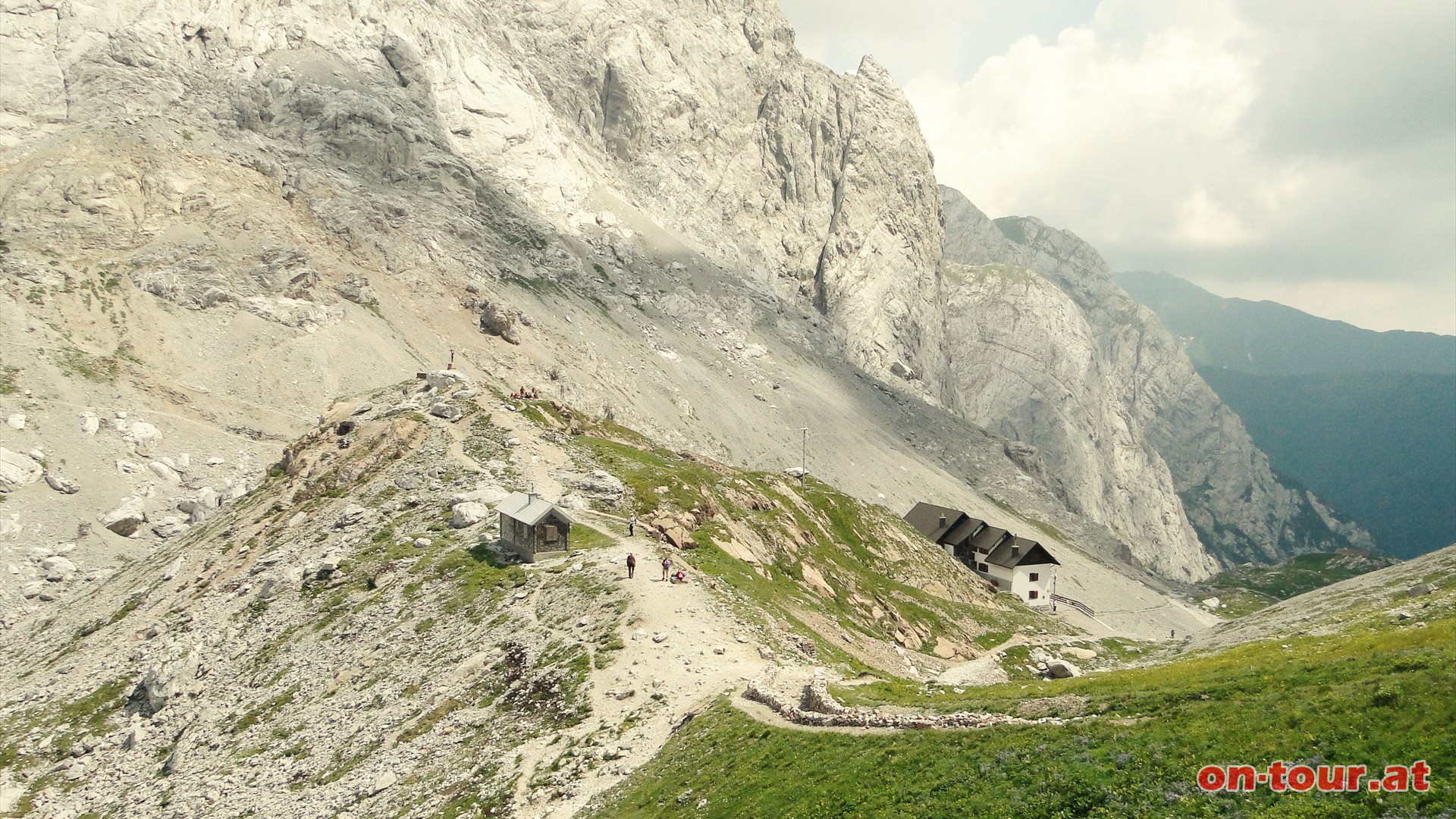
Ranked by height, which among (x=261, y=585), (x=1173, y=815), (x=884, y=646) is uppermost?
(x=1173, y=815)

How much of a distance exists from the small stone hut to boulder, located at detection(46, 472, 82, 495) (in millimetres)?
61059

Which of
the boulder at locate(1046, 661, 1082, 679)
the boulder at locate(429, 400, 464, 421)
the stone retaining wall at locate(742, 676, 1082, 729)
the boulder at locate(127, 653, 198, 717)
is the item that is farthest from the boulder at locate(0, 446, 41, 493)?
the boulder at locate(1046, 661, 1082, 679)

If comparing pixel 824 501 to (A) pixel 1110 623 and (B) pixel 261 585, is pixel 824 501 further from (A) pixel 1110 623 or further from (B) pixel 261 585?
(A) pixel 1110 623

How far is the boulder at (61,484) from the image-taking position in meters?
74.7

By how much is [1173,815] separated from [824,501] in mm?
57968

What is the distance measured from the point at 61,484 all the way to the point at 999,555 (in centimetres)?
10092

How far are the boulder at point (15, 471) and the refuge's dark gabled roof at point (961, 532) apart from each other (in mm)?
98588

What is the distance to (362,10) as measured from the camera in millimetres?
161750

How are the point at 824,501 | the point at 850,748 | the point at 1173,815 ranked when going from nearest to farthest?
the point at 1173,815
the point at 850,748
the point at 824,501

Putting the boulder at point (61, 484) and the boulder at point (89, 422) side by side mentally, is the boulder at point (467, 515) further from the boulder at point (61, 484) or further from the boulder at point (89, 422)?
the boulder at point (89, 422)

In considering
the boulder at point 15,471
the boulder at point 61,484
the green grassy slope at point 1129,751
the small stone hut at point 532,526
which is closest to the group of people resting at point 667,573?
the small stone hut at point 532,526

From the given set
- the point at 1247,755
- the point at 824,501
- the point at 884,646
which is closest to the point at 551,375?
the point at 824,501

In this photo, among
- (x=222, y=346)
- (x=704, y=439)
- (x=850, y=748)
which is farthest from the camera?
(x=704, y=439)

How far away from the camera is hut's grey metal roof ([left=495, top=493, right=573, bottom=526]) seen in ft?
135
